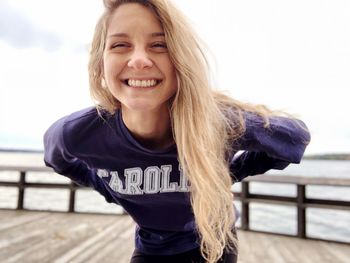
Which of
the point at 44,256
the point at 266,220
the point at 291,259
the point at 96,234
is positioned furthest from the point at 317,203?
the point at 266,220

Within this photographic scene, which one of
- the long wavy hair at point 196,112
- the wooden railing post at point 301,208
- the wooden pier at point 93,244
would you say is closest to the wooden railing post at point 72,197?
the wooden pier at point 93,244

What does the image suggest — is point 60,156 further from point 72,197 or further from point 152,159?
point 72,197

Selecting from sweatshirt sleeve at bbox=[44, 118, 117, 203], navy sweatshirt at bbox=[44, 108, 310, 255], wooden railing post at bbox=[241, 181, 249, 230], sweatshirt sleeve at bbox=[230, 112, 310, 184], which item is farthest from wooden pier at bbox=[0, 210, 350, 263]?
sweatshirt sleeve at bbox=[230, 112, 310, 184]

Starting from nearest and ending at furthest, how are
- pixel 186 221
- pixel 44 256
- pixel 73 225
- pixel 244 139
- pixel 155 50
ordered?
pixel 155 50 < pixel 244 139 < pixel 186 221 < pixel 44 256 < pixel 73 225

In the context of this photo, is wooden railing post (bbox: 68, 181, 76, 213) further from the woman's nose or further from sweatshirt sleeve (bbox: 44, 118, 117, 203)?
the woman's nose

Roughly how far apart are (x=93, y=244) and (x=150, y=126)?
2.83 m

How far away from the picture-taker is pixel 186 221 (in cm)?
132

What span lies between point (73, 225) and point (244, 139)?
3.90 metres

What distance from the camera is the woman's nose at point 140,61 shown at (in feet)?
3.11

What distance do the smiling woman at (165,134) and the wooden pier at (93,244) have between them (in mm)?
2035

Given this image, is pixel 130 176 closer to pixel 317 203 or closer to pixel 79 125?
pixel 79 125

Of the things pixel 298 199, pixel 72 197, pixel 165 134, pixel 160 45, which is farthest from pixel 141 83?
pixel 72 197

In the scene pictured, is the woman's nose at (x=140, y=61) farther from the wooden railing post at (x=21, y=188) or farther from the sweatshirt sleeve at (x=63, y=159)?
the wooden railing post at (x=21, y=188)

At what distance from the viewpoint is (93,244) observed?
3.53 m
